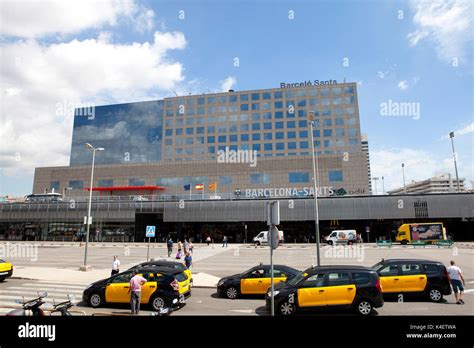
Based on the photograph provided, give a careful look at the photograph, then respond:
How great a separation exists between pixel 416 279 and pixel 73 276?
19.1 m

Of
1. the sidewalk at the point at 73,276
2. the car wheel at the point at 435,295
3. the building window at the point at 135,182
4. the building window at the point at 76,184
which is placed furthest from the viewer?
the building window at the point at 76,184

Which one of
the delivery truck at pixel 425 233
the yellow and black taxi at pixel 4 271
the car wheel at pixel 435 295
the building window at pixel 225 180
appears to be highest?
the building window at pixel 225 180

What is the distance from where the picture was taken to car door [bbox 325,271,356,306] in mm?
9703

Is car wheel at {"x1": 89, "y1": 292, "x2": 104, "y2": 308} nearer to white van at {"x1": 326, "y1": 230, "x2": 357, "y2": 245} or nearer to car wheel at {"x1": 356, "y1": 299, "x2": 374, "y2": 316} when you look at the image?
car wheel at {"x1": 356, "y1": 299, "x2": 374, "y2": 316}

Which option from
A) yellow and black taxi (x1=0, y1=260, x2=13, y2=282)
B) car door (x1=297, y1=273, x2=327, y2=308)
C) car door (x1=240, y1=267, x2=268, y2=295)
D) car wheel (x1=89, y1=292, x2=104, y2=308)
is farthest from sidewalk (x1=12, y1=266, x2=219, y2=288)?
car door (x1=297, y1=273, x2=327, y2=308)

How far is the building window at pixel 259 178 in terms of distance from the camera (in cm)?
Result: 6912

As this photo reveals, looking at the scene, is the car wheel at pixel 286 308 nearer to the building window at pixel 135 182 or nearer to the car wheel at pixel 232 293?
the car wheel at pixel 232 293

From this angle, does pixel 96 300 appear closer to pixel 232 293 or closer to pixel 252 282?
pixel 232 293

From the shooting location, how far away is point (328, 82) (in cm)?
7769

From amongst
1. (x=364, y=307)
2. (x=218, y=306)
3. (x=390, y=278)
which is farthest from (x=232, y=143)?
(x=364, y=307)

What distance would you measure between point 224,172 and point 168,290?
60255mm

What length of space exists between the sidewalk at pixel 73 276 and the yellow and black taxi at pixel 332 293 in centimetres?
682

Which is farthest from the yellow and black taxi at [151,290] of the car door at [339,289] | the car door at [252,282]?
the car door at [339,289]

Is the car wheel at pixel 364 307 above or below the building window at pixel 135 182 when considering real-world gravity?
below
